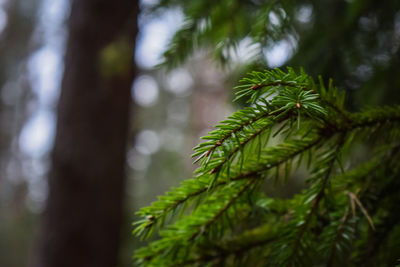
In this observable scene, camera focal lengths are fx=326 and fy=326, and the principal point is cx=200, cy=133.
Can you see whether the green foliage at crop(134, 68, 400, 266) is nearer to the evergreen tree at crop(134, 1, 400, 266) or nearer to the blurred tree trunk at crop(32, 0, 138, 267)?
the evergreen tree at crop(134, 1, 400, 266)

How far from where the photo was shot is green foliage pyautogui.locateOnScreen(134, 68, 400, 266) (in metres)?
0.55

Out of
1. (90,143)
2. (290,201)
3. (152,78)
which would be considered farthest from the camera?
(152,78)

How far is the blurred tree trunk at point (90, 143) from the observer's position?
1592 millimetres

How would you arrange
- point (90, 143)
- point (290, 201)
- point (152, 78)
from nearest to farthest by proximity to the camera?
point (290, 201), point (90, 143), point (152, 78)

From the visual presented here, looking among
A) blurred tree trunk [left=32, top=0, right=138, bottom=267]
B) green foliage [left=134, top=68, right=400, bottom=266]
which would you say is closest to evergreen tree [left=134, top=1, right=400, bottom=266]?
green foliage [left=134, top=68, right=400, bottom=266]

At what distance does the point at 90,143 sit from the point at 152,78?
24.8ft

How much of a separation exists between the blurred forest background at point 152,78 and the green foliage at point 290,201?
389 mm

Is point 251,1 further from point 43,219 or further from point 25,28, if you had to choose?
point 25,28

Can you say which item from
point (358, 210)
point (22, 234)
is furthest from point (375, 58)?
point (22, 234)

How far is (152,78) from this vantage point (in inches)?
356

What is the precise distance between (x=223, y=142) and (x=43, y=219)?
1.53 meters

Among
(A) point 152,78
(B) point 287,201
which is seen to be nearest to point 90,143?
(B) point 287,201

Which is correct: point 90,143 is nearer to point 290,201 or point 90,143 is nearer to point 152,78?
point 290,201

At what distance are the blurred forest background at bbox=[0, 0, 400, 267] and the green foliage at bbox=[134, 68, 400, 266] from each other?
0.39 metres
